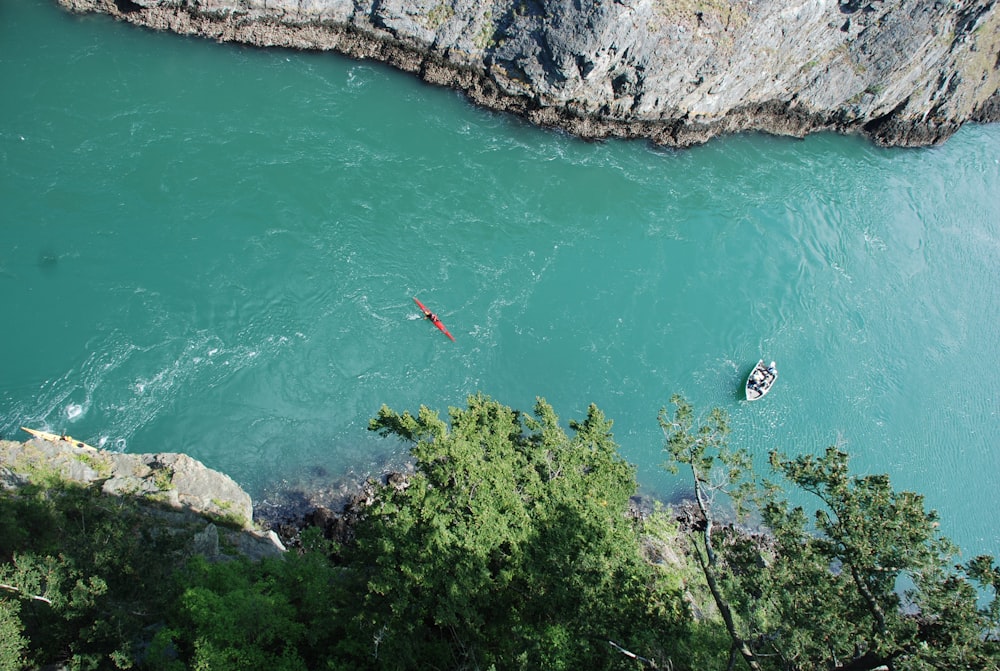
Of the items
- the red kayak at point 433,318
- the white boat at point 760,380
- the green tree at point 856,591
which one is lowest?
the red kayak at point 433,318

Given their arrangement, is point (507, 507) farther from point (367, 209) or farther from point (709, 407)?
point (367, 209)

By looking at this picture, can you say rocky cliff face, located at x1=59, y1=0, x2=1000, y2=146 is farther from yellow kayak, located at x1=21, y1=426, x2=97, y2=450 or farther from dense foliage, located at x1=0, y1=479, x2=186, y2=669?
dense foliage, located at x1=0, y1=479, x2=186, y2=669

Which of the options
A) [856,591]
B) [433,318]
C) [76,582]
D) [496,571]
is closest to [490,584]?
[496,571]

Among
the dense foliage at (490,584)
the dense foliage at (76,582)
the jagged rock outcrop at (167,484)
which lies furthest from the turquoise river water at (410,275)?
the dense foliage at (490,584)

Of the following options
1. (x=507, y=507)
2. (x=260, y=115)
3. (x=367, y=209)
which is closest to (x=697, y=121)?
(x=367, y=209)

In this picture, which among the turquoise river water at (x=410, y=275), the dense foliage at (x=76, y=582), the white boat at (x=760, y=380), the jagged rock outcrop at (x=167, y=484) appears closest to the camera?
the dense foliage at (x=76, y=582)

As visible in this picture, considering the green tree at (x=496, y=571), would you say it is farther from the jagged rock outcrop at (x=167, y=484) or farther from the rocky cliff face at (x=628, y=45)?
the rocky cliff face at (x=628, y=45)
